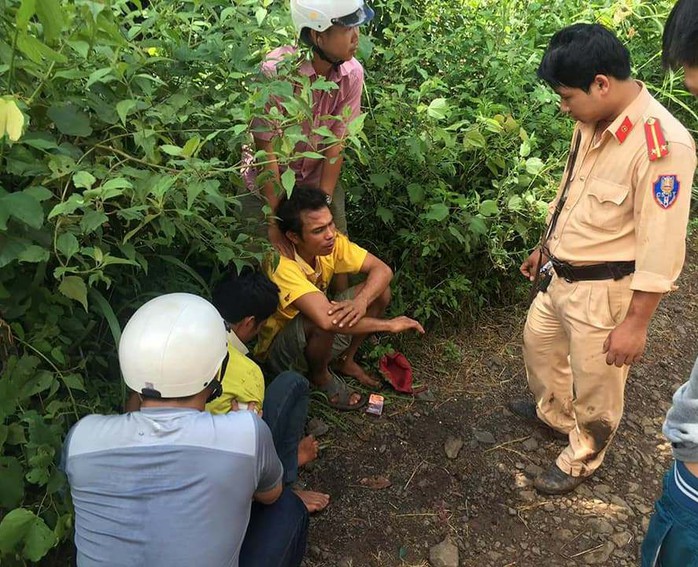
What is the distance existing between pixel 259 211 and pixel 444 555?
1.60 m

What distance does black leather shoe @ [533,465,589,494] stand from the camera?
2.61 metres

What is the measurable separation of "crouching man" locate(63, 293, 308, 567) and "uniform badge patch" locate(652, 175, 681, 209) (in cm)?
142

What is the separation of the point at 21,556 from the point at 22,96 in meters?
1.25

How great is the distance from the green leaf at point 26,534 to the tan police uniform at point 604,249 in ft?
6.07

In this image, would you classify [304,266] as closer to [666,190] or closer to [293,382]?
[293,382]

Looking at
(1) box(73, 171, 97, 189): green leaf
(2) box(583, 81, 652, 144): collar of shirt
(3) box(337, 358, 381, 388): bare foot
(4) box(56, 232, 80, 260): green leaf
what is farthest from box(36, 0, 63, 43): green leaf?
(3) box(337, 358, 381, 388): bare foot

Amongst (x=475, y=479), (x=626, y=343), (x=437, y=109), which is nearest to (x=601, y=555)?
(x=475, y=479)

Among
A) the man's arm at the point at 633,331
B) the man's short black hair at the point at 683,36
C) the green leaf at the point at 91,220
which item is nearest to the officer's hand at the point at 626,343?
the man's arm at the point at 633,331

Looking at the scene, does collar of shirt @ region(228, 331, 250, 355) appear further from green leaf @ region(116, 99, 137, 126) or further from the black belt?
the black belt

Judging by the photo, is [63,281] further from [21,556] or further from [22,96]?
[21,556]

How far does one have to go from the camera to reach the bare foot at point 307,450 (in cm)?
254

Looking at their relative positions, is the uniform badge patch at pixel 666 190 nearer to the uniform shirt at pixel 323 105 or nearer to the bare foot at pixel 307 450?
the uniform shirt at pixel 323 105

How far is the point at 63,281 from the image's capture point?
5.35 feet

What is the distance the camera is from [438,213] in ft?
9.57
